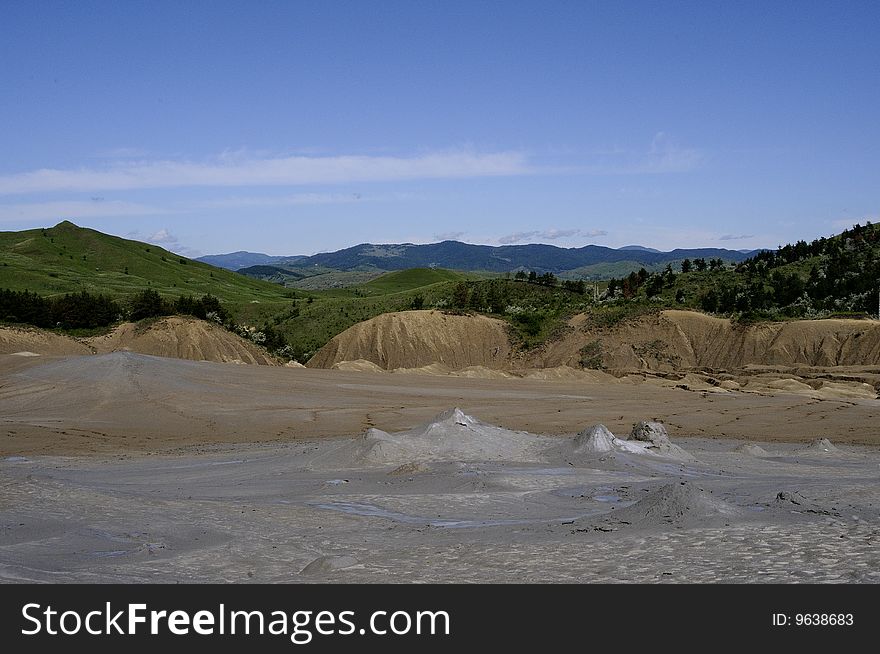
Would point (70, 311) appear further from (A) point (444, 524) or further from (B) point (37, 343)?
(A) point (444, 524)

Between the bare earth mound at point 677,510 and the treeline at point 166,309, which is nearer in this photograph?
the bare earth mound at point 677,510

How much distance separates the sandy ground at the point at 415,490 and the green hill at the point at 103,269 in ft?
268

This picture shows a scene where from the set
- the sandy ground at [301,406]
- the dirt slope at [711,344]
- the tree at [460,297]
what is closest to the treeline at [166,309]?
the sandy ground at [301,406]

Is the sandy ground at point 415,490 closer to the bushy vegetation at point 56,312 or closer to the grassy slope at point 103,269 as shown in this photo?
the bushy vegetation at point 56,312

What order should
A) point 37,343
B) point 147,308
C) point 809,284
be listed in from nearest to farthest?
1. point 37,343
2. point 147,308
3. point 809,284

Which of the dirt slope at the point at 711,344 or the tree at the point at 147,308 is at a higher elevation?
the tree at the point at 147,308

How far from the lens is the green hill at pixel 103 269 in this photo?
115m

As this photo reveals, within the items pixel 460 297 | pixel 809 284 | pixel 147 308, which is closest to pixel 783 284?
Answer: pixel 809 284

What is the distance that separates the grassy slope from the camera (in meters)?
115

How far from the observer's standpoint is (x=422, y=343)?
60094mm

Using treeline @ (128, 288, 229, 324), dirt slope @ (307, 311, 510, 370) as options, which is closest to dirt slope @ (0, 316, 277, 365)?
treeline @ (128, 288, 229, 324)

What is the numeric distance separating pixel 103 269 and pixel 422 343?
96846mm

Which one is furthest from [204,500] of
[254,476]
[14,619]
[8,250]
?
[8,250]

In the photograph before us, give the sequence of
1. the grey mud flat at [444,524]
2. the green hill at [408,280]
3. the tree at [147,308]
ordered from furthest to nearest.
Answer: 1. the green hill at [408,280]
2. the tree at [147,308]
3. the grey mud flat at [444,524]
